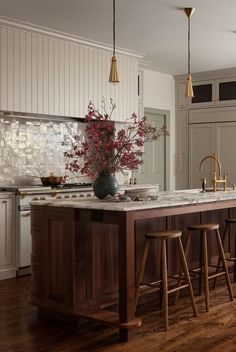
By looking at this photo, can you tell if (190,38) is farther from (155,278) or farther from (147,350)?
(147,350)

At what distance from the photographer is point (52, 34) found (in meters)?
6.02

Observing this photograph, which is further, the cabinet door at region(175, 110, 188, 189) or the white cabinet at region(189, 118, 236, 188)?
the cabinet door at region(175, 110, 188, 189)

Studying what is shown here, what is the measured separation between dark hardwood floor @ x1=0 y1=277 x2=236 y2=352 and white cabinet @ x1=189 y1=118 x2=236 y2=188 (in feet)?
14.5

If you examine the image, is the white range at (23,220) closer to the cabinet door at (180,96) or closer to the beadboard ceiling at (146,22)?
the beadboard ceiling at (146,22)

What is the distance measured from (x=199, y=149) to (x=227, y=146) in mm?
552

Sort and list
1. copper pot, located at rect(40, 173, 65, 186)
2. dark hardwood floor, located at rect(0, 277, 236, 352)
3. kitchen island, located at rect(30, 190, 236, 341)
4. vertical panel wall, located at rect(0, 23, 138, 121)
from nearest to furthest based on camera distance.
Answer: dark hardwood floor, located at rect(0, 277, 236, 352), kitchen island, located at rect(30, 190, 236, 341), vertical panel wall, located at rect(0, 23, 138, 121), copper pot, located at rect(40, 173, 65, 186)

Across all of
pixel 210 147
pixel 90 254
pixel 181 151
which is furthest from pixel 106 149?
pixel 181 151

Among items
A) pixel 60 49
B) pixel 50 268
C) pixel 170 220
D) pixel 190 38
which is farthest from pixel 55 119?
pixel 50 268

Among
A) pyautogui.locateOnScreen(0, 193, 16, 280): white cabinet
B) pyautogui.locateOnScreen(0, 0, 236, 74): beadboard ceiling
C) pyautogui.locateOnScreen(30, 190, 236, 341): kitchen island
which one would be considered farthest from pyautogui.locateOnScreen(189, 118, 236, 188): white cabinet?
pyautogui.locateOnScreen(30, 190, 236, 341): kitchen island

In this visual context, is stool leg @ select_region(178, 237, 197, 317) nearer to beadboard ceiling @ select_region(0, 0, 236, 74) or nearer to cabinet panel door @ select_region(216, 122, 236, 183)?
beadboard ceiling @ select_region(0, 0, 236, 74)

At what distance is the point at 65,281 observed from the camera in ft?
12.5

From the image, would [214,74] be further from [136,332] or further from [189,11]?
[136,332]

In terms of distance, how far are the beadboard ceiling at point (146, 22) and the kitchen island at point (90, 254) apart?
83.0 inches

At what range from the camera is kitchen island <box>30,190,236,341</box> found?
11.4 ft
